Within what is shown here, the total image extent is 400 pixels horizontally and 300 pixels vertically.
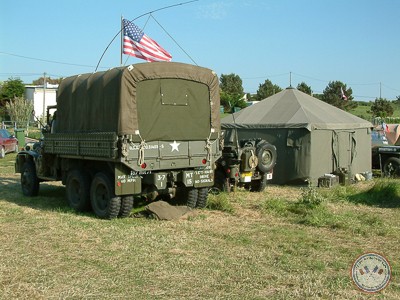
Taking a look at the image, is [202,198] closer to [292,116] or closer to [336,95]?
[292,116]

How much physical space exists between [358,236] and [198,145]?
3.72 meters

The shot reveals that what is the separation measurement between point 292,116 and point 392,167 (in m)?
4.84

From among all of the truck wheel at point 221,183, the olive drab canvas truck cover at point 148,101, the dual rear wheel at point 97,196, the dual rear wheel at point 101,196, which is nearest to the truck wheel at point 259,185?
the truck wheel at point 221,183

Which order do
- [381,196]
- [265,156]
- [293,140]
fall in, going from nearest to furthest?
[381,196]
[265,156]
[293,140]

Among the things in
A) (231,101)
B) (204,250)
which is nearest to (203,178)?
(204,250)

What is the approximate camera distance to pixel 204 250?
743cm

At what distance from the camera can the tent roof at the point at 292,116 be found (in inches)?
636

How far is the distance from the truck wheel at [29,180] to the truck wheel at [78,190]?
2.18 metres

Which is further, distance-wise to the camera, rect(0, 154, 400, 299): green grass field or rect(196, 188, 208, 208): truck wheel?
rect(196, 188, 208, 208): truck wheel

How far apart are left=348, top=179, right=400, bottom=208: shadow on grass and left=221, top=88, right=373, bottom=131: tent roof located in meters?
3.43

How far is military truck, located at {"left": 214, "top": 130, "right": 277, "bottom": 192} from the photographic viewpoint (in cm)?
1298

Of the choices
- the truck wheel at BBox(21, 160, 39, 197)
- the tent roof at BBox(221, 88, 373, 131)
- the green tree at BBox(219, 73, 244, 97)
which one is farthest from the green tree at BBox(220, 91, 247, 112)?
the truck wheel at BBox(21, 160, 39, 197)

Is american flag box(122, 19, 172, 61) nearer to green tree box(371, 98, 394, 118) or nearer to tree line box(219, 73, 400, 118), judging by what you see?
tree line box(219, 73, 400, 118)

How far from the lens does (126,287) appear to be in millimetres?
5770
